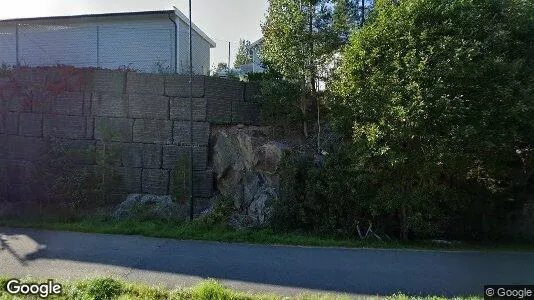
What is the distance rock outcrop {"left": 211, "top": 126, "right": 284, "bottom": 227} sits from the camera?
8.98m

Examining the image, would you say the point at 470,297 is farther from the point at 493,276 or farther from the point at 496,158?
the point at 496,158

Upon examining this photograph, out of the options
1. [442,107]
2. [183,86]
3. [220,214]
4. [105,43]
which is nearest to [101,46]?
[105,43]

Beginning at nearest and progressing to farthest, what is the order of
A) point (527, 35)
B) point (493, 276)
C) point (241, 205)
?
1. point (493, 276)
2. point (527, 35)
3. point (241, 205)

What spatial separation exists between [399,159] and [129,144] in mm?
6322

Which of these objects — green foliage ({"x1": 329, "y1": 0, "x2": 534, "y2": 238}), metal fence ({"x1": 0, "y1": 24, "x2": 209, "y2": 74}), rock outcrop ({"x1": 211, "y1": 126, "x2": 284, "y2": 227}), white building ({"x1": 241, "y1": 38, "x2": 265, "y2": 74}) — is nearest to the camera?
green foliage ({"x1": 329, "y1": 0, "x2": 534, "y2": 238})

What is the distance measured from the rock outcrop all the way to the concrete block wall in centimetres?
29

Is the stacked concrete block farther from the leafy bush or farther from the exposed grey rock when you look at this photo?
the exposed grey rock

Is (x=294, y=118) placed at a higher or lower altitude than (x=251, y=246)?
higher

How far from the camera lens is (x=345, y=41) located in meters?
9.57

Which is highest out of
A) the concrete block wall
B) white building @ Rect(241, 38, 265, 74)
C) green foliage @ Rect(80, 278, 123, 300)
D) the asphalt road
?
white building @ Rect(241, 38, 265, 74)

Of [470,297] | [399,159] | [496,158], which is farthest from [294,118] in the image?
[470,297]

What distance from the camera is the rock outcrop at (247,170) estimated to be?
898 centimetres

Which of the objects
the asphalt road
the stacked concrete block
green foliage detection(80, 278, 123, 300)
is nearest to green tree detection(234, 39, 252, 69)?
the stacked concrete block

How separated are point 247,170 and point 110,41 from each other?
7.20 m
